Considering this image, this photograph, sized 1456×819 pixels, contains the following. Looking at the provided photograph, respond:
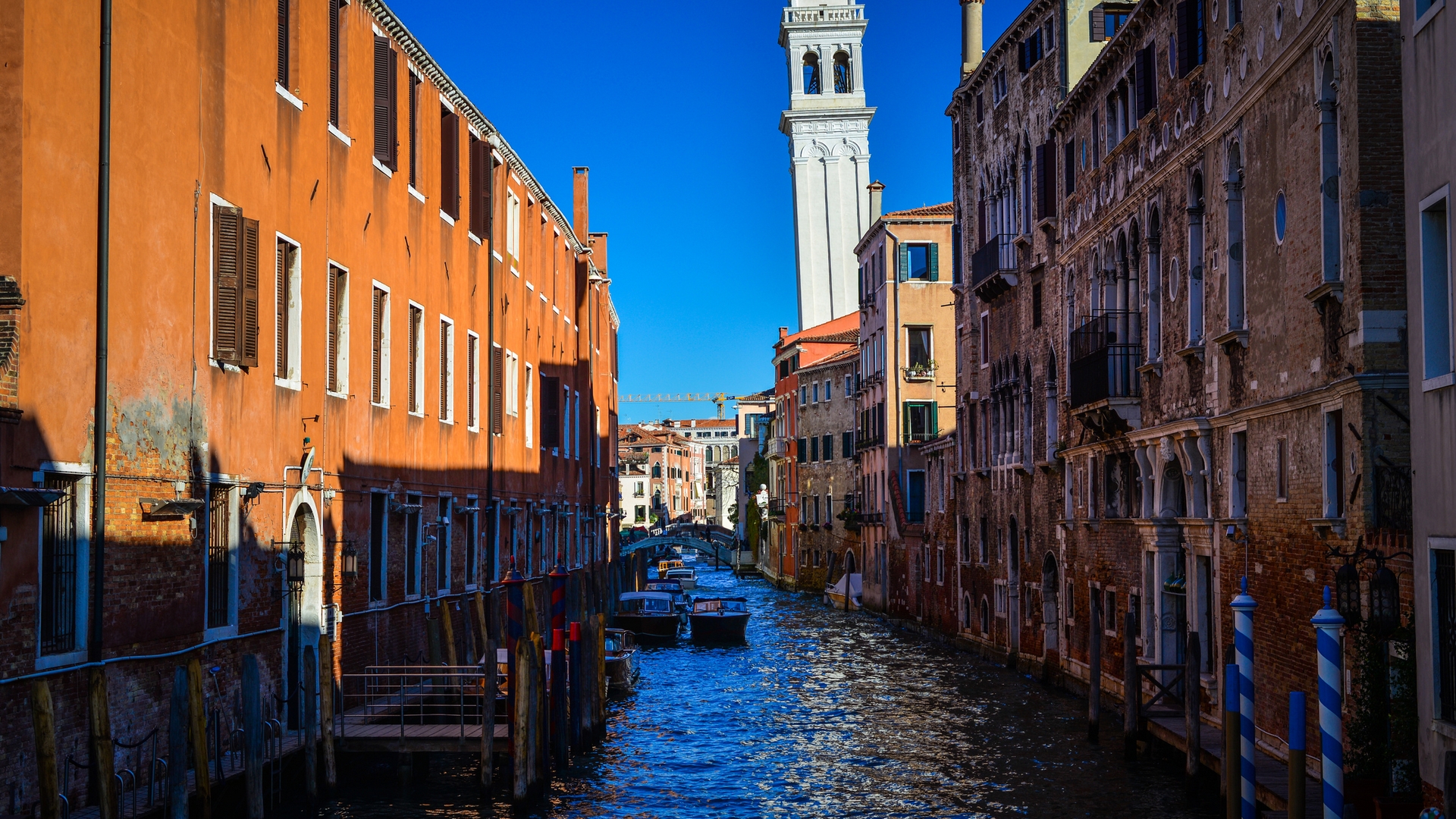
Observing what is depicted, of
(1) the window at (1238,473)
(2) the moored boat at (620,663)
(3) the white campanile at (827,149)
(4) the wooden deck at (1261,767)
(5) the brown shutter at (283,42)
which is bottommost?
(2) the moored boat at (620,663)

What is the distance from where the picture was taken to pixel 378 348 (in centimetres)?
1875

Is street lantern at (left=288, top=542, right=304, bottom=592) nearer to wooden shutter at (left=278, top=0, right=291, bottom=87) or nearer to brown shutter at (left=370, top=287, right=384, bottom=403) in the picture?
brown shutter at (left=370, top=287, right=384, bottom=403)

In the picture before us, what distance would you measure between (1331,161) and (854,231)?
64.0 metres

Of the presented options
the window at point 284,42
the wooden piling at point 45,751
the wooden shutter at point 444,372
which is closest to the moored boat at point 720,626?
the wooden shutter at point 444,372

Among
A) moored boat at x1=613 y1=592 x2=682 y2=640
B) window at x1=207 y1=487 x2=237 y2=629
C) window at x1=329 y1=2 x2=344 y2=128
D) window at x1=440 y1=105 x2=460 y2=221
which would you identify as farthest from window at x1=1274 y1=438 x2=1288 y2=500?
moored boat at x1=613 y1=592 x2=682 y2=640

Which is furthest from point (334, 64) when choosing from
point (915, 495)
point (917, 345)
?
point (917, 345)

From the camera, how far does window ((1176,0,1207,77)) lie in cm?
1717

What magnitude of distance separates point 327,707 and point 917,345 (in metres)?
30.6

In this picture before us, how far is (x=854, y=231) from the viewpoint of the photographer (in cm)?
7650

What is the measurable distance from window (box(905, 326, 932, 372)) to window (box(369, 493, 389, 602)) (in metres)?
26.1

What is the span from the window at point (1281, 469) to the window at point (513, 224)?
15.1 metres

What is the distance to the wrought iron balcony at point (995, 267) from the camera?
1098 inches

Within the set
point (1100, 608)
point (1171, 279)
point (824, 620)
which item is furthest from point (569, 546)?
point (1171, 279)

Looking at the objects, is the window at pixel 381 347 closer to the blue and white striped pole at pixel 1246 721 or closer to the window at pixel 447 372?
the window at pixel 447 372
